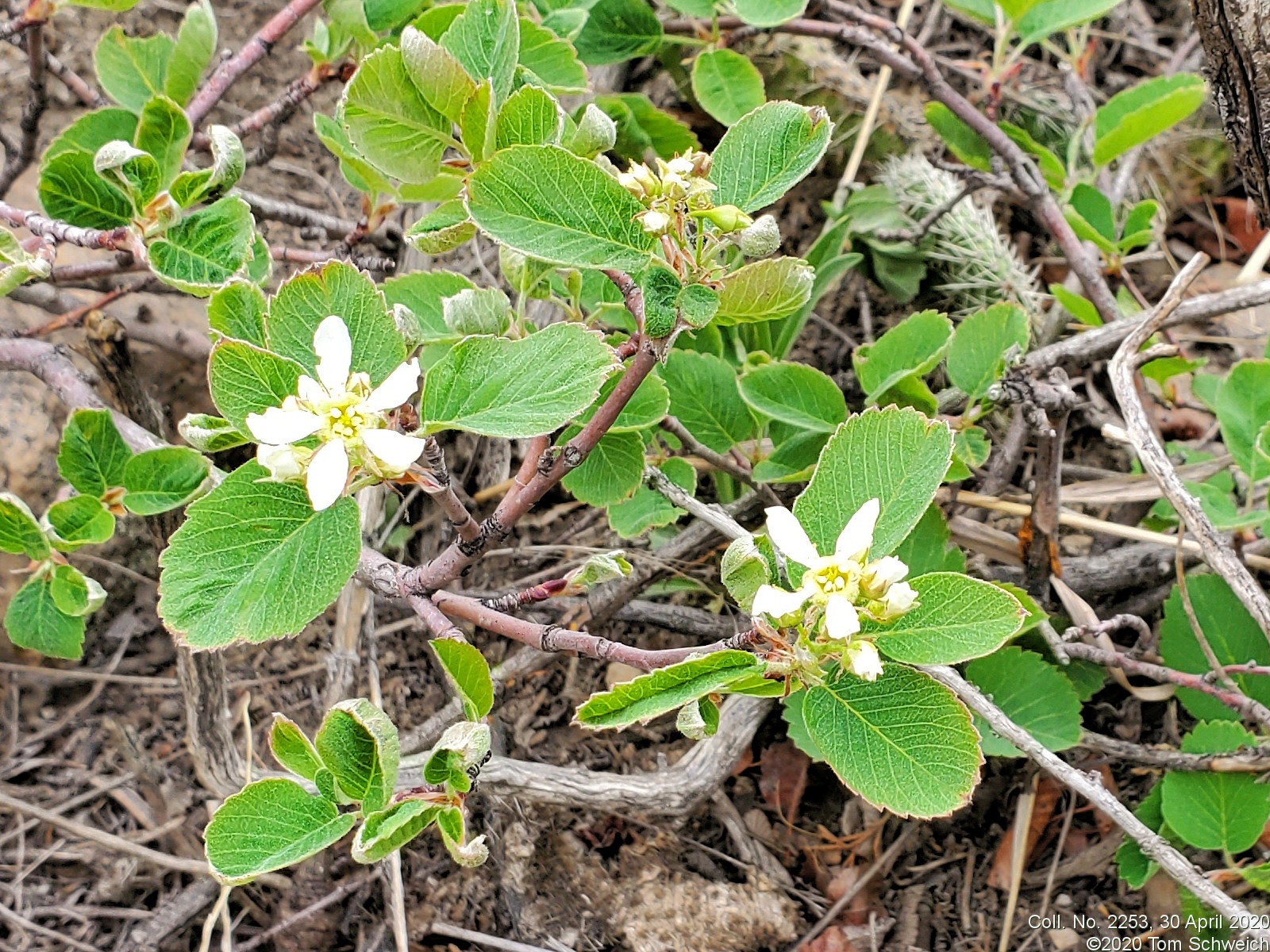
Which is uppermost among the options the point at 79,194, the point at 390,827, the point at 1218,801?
the point at 79,194

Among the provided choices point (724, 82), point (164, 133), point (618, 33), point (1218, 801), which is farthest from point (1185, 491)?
point (164, 133)

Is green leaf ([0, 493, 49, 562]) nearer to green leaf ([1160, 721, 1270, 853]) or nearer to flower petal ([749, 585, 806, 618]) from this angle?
flower petal ([749, 585, 806, 618])

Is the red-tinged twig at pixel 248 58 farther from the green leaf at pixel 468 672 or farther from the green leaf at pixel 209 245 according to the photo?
the green leaf at pixel 468 672

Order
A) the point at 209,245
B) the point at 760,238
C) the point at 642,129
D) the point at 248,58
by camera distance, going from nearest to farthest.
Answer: the point at 760,238, the point at 209,245, the point at 248,58, the point at 642,129

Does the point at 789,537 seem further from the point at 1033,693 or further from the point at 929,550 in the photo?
the point at 1033,693

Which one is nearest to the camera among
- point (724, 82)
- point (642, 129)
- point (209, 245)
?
point (209, 245)

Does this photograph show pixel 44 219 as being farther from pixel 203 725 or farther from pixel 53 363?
pixel 203 725
